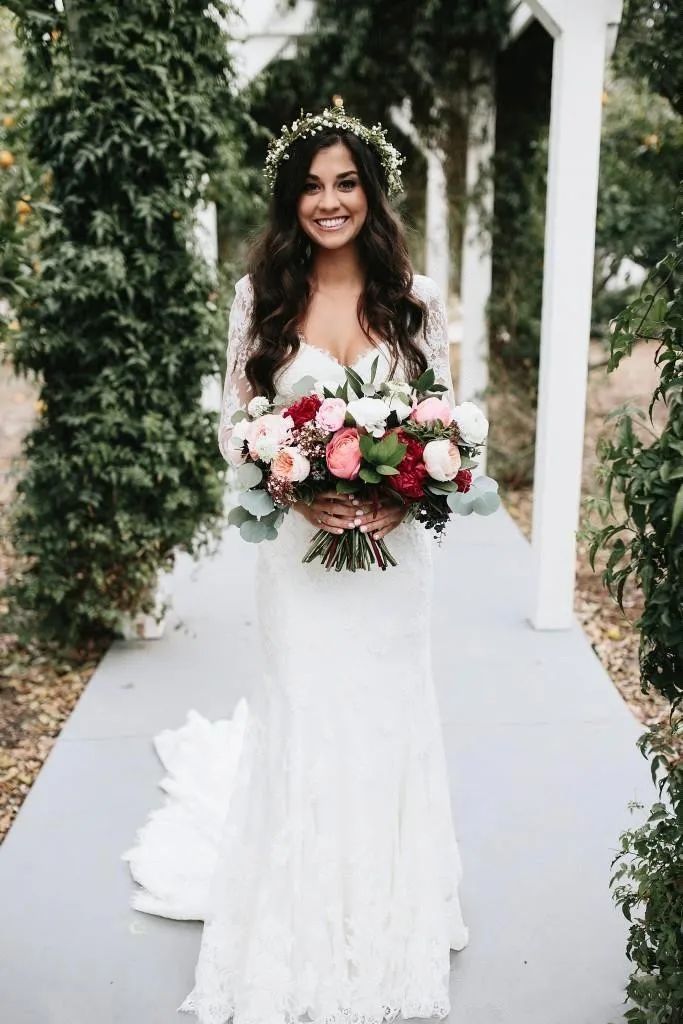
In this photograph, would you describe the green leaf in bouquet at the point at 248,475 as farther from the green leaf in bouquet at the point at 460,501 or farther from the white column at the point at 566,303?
the white column at the point at 566,303

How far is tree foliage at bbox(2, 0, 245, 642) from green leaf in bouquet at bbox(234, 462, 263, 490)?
203cm

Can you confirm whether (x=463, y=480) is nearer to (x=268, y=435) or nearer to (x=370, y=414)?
(x=370, y=414)

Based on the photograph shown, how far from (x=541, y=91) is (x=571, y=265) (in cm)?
352

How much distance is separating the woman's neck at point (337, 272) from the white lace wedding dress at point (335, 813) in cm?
22

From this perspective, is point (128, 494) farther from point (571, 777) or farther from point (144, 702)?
point (571, 777)

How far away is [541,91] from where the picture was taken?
7566 millimetres

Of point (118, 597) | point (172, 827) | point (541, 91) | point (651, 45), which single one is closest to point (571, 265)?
point (651, 45)

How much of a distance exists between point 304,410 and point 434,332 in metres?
0.66

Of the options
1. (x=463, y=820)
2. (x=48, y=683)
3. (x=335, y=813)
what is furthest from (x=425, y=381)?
(x=48, y=683)

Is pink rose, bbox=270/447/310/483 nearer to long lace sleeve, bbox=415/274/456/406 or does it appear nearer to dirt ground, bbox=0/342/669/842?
long lace sleeve, bbox=415/274/456/406

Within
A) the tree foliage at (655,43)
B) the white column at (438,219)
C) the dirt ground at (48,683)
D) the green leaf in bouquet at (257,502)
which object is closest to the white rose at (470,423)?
the green leaf in bouquet at (257,502)

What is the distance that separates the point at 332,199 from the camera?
2619 millimetres

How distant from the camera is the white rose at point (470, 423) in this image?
2336mm

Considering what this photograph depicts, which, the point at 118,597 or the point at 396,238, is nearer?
the point at 396,238
